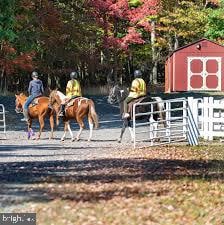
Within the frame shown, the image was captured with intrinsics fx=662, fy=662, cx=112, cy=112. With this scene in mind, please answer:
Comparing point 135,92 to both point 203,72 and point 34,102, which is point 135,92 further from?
point 203,72

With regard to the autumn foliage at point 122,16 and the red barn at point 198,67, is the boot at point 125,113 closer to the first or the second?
the red barn at point 198,67

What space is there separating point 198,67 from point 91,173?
1404 inches

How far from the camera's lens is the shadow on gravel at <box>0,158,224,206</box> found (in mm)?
10422

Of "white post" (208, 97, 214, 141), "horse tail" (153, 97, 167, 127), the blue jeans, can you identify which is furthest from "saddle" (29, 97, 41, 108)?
"white post" (208, 97, 214, 141)

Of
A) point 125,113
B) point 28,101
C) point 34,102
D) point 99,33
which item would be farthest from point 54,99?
point 99,33

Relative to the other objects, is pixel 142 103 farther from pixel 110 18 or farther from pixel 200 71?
pixel 110 18

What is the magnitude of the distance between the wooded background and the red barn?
12.8 ft

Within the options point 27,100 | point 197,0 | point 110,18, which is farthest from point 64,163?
point 197,0

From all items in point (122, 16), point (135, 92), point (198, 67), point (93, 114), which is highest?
point (122, 16)

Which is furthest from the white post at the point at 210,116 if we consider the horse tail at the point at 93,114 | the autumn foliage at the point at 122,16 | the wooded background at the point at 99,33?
the autumn foliage at the point at 122,16

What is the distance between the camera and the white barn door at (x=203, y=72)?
47.6 metres

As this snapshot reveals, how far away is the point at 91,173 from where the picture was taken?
1289cm

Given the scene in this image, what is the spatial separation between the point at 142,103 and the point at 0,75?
31.3 metres

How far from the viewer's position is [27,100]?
2306cm
